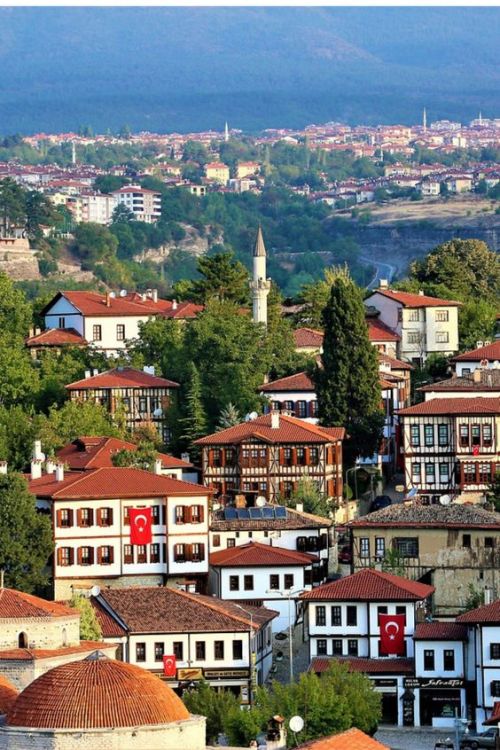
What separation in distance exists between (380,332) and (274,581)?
2688 cm

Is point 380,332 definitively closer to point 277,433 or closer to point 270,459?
point 277,433

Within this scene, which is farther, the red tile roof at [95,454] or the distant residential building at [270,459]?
the distant residential building at [270,459]

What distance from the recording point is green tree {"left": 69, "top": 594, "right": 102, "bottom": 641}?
56531mm

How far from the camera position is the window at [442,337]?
8894cm

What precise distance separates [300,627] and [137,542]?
14.4ft

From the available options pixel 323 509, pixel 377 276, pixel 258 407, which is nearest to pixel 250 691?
pixel 323 509

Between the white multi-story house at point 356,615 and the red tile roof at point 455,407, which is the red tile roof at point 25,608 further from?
the red tile roof at point 455,407

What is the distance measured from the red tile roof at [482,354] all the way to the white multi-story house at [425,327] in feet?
20.8

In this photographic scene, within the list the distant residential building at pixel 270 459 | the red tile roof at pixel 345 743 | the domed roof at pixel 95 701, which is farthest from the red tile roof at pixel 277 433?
the domed roof at pixel 95 701

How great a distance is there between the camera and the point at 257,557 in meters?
63.3

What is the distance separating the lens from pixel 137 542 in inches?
2534

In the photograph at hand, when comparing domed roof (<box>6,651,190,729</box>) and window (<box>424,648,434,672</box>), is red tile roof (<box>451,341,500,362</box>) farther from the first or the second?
domed roof (<box>6,651,190,729</box>)

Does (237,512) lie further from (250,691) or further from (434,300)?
(434,300)

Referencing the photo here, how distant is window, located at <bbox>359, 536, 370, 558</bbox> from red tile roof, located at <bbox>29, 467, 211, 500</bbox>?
371 centimetres
